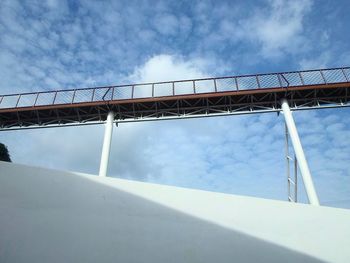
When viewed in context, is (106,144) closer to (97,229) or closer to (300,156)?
(300,156)

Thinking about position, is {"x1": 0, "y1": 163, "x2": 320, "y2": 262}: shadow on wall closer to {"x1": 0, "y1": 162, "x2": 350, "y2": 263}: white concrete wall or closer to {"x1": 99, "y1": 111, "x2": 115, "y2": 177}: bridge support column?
{"x1": 0, "y1": 162, "x2": 350, "y2": 263}: white concrete wall

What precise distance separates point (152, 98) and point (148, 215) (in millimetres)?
10568

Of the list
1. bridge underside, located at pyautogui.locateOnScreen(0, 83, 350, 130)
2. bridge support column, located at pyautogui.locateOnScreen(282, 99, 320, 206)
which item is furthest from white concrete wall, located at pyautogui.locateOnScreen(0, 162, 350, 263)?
bridge underside, located at pyautogui.locateOnScreen(0, 83, 350, 130)

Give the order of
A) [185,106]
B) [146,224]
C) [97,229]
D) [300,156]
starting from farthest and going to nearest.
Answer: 1. [185,106]
2. [300,156]
3. [146,224]
4. [97,229]

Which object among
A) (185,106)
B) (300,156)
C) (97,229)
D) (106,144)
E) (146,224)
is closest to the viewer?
(97,229)

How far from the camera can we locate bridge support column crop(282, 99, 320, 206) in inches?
437

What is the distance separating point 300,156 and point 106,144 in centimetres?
886

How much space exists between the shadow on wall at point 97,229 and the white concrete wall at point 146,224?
0.01 meters

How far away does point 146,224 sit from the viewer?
3.95 m

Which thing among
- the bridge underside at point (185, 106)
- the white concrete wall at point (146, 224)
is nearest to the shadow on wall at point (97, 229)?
the white concrete wall at point (146, 224)

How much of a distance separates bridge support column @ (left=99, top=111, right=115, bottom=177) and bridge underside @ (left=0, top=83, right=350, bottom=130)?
53 centimetres

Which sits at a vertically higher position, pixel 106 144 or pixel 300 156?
pixel 106 144

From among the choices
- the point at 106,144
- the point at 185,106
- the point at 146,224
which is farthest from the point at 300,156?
the point at 146,224

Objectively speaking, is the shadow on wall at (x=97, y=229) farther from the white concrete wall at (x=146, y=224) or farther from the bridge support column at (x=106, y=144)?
the bridge support column at (x=106, y=144)
